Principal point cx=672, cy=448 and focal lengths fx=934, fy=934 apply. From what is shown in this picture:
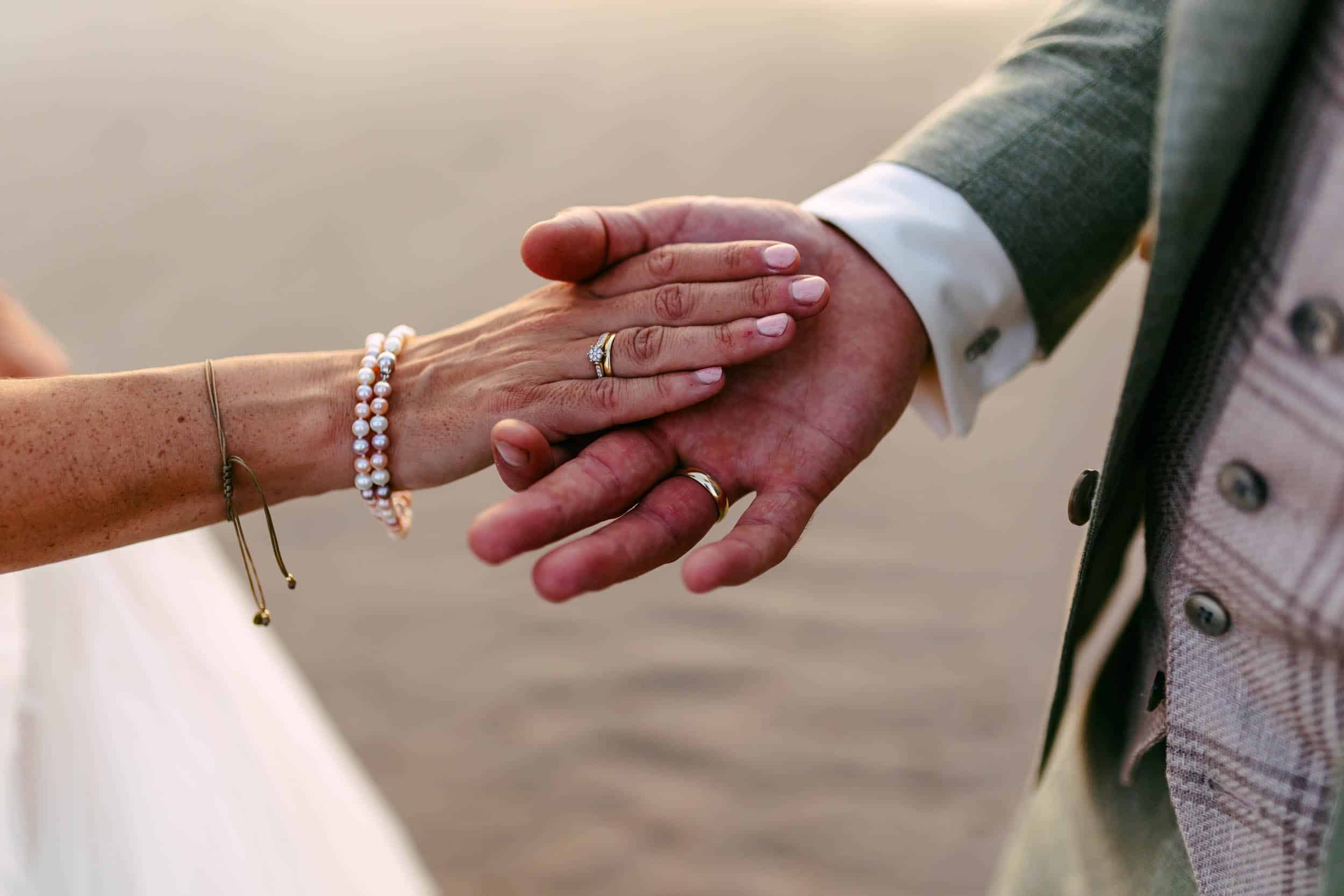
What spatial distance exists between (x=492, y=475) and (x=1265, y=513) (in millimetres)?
2000

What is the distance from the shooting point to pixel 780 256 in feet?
2.68

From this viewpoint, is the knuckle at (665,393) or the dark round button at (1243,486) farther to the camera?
the knuckle at (665,393)

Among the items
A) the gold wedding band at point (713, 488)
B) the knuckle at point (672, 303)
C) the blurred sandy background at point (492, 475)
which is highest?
the knuckle at point (672, 303)

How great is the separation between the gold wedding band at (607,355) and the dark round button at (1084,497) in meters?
0.39

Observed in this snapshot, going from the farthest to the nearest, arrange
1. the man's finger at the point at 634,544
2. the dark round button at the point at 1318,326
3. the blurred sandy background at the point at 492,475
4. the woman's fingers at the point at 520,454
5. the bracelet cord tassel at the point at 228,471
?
the blurred sandy background at the point at 492,475
the bracelet cord tassel at the point at 228,471
the woman's fingers at the point at 520,454
the man's finger at the point at 634,544
the dark round button at the point at 1318,326

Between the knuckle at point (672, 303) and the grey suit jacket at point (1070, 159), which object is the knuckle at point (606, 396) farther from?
the grey suit jacket at point (1070, 159)

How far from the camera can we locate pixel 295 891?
3.14 ft

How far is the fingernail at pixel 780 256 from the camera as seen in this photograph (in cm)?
82

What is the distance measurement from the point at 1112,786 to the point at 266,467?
29.7 inches

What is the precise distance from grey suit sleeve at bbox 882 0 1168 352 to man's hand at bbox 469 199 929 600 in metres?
0.12

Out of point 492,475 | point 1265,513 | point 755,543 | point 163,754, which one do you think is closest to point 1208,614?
point 1265,513

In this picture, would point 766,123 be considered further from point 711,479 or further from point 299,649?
point 711,479

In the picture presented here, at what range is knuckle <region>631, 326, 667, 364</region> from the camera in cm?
81

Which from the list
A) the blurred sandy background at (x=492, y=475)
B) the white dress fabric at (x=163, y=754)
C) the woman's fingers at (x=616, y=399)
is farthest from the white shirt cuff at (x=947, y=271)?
the blurred sandy background at (x=492, y=475)
